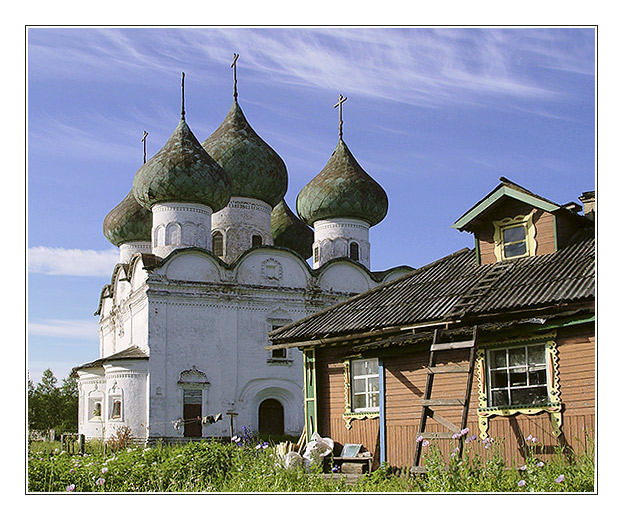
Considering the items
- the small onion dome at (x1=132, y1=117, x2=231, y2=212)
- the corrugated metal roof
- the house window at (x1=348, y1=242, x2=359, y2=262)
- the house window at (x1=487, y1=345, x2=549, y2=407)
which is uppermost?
the small onion dome at (x1=132, y1=117, x2=231, y2=212)

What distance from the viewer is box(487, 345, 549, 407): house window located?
11.3 metres

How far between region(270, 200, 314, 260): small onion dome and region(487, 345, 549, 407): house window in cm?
2218

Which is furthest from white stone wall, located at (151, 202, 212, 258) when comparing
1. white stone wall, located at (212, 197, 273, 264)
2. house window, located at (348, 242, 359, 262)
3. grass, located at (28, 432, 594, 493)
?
grass, located at (28, 432, 594, 493)

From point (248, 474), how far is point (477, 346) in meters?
3.63

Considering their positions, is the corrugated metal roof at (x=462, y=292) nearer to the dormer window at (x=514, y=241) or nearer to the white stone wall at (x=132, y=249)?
the dormer window at (x=514, y=241)

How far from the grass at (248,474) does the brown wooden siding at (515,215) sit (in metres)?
3.71

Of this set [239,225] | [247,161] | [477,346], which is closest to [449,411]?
[477,346]

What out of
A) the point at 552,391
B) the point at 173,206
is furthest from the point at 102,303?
the point at 552,391

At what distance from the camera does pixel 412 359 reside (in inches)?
498

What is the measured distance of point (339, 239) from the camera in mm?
29953

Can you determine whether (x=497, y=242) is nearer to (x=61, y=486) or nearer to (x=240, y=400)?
(x=61, y=486)

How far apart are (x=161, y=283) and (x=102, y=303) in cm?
814

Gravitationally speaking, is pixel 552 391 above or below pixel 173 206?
below

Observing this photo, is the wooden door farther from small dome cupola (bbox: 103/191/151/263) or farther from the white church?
small dome cupola (bbox: 103/191/151/263)
